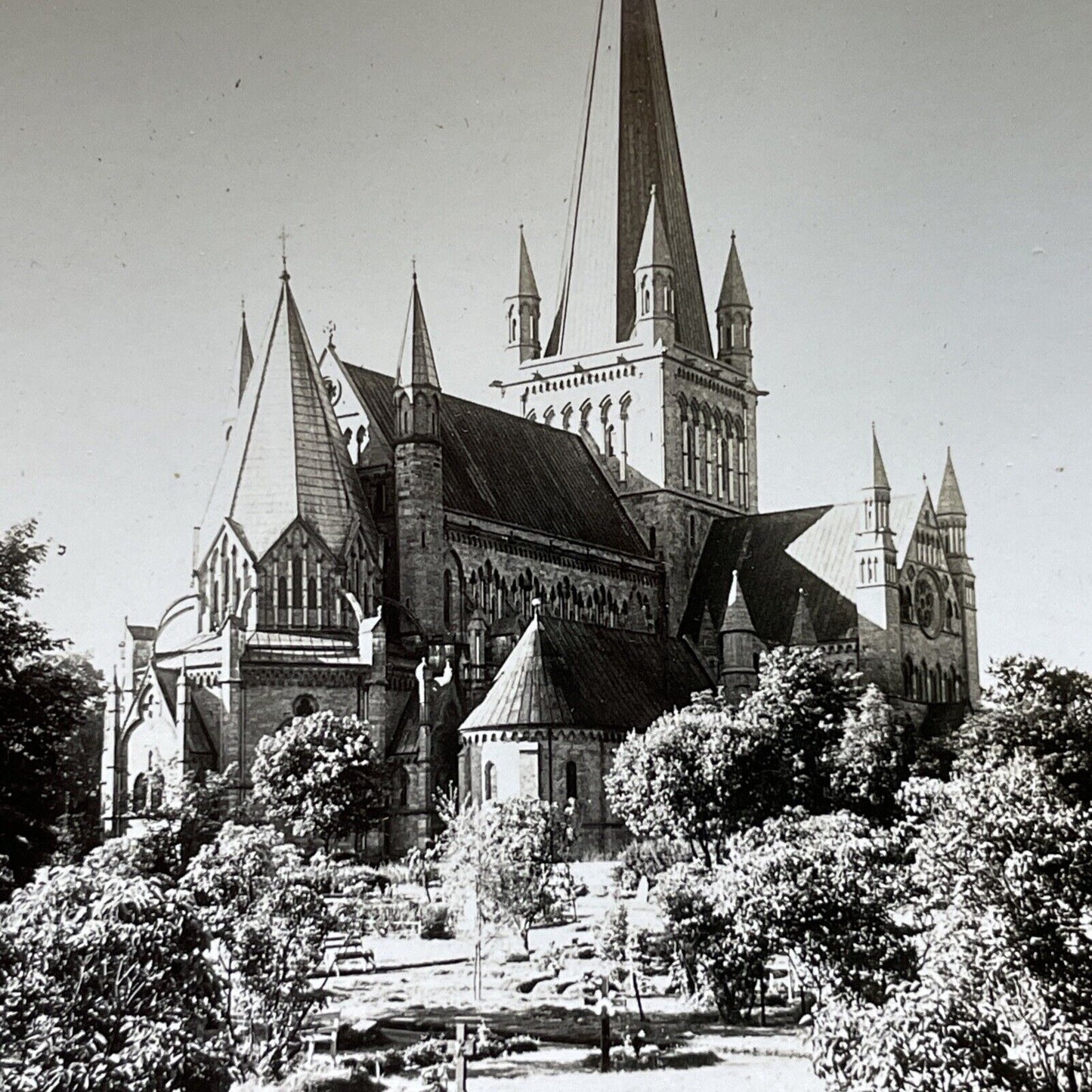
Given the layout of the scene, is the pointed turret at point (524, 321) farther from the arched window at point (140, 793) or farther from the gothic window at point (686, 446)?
the arched window at point (140, 793)

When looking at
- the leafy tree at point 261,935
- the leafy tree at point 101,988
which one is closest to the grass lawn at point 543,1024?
the leafy tree at point 261,935

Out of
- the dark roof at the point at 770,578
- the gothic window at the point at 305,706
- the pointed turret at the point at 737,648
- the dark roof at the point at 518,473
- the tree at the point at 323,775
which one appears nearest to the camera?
the tree at the point at 323,775

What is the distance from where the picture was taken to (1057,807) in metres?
24.4

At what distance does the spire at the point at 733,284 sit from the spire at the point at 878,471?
16.7m

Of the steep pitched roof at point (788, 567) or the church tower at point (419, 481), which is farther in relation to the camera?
the steep pitched roof at point (788, 567)

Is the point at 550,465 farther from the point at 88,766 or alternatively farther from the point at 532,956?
the point at 532,956

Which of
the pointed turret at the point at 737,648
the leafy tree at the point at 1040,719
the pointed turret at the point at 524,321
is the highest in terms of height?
the pointed turret at the point at 524,321

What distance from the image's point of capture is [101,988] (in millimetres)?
18016

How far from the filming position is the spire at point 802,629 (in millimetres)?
75750

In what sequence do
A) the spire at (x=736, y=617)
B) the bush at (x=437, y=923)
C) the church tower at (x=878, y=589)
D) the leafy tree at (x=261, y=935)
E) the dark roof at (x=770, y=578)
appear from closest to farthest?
1. the leafy tree at (x=261, y=935)
2. the bush at (x=437, y=923)
3. the spire at (x=736, y=617)
4. the church tower at (x=878, y=589)
5. the dark roof at (x=770, y=578)

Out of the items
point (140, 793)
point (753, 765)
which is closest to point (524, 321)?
point (140, 793)

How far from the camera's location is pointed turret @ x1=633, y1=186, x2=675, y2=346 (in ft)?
276

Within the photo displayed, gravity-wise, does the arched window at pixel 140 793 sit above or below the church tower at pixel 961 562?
below

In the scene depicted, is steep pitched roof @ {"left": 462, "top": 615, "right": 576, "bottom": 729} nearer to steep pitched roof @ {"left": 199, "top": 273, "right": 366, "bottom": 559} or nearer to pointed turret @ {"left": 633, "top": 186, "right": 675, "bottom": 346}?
steep pitched roof @ {"left": 199, "top": 273, "right": 366, "bottom": 559}
